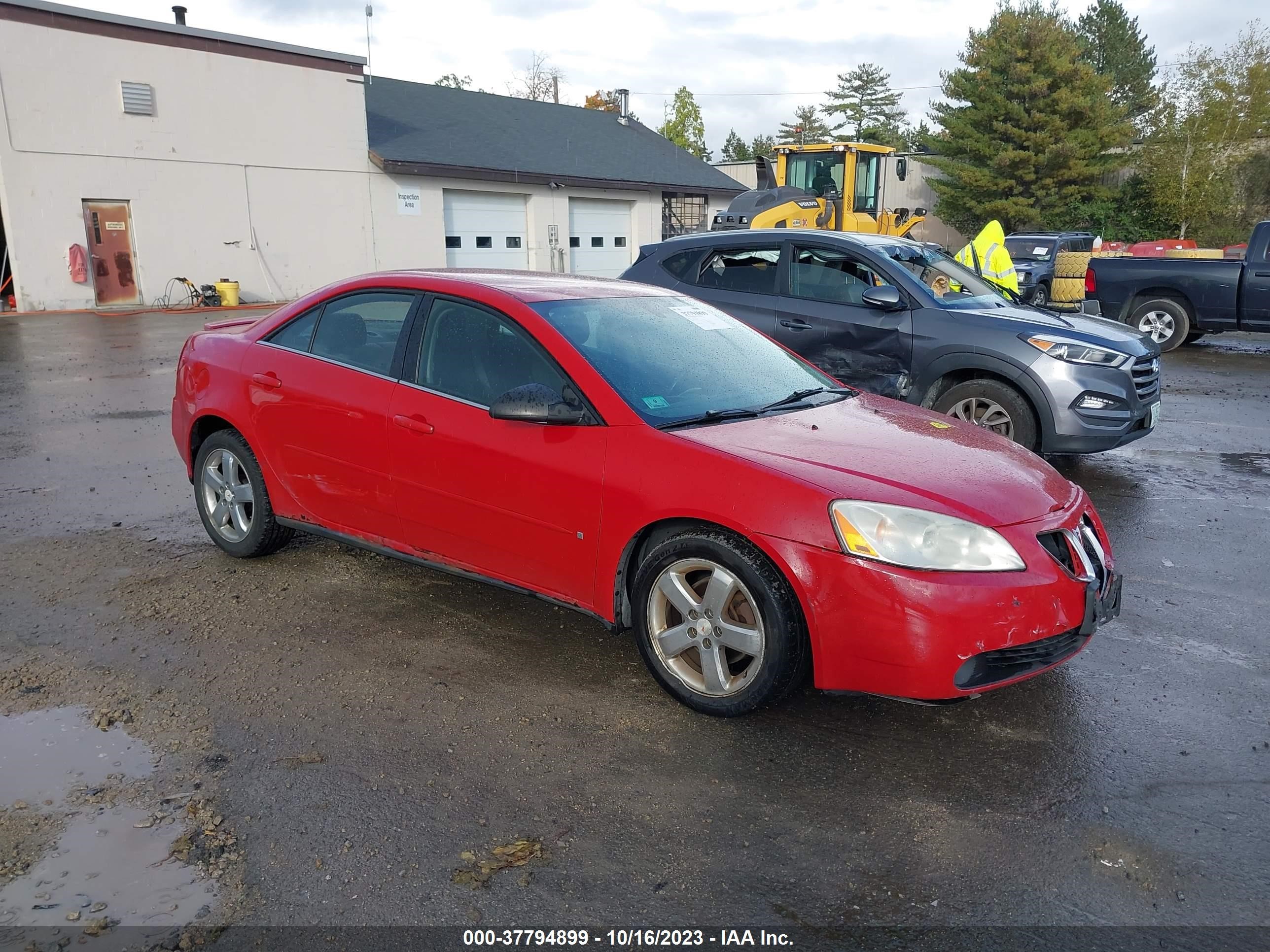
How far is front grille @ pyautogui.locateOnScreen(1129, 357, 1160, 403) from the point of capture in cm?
693

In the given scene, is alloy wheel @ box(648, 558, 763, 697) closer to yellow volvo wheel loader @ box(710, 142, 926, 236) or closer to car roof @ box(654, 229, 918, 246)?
car roof @ box(654, 229, 918, 246)

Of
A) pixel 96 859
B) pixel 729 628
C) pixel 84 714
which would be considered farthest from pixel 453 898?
Result: pixel 84 714

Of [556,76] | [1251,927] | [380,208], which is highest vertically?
[556,76]

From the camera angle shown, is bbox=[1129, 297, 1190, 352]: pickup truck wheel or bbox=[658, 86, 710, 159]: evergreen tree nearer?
bbox=[1129, 297, 1190, 352]: pickup truck wheel

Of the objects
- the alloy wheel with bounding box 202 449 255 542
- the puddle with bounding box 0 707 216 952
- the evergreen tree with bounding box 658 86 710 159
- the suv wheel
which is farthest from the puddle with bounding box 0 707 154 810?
the evergreen tree with bounding box 658 86 710 159

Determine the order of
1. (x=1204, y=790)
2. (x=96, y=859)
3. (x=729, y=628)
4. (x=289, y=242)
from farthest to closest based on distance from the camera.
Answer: (x=289, y=242) < (x=729, y=628) < (x=1204, y=790) < (x=96, y=859)

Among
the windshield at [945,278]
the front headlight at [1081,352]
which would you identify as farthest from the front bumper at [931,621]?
the windshield at [945,278]

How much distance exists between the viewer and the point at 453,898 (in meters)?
2.58

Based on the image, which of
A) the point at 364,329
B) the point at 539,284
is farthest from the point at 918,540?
the point at 364,329

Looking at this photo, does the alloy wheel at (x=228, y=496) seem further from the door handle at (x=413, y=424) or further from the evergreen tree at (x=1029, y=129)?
the evergreen tree at (x=1029, y=129)

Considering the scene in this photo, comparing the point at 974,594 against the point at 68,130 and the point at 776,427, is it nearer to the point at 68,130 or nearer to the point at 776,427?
the point at 776,427

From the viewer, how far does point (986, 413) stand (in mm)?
7078

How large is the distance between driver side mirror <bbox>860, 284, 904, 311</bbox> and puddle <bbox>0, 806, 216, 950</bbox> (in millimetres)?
5910

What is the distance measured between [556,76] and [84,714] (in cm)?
6664
